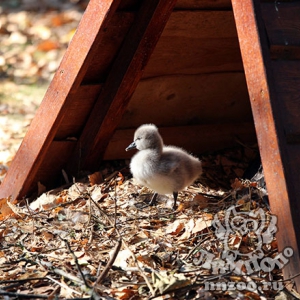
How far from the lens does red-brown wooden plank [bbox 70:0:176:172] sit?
4555mm

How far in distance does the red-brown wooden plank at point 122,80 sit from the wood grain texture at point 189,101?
47cm

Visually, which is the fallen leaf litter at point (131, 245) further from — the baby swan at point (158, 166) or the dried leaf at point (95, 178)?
the baby swan at point (158, 166)

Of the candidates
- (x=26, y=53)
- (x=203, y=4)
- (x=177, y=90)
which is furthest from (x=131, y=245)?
(x=26, y=53)

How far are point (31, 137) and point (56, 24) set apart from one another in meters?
6.08

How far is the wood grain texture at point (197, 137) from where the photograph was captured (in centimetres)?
550

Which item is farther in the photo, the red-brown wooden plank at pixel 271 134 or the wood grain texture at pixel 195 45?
the wood grain texture at pixel 195 45

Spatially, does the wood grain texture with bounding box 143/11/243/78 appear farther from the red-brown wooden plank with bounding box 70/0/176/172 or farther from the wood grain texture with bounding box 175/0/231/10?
the red-brown wooden plank with bounding box 70/0/176/172

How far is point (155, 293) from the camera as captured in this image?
10.2 ft

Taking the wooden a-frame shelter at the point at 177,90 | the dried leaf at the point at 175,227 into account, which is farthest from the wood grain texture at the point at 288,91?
the dried leaf at the point at 175,227

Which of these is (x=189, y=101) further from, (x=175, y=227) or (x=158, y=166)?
(x=175, y=227)

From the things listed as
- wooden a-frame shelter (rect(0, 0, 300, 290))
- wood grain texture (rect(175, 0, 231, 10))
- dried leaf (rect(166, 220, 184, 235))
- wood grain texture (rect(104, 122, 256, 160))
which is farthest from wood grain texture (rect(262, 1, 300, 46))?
wood grain texture (rect(104, 122, 256, 160))

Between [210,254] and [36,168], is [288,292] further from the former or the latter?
[36,168]

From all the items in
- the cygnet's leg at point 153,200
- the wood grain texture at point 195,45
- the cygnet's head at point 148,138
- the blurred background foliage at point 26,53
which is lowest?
the blurred background foliage at point 26,53

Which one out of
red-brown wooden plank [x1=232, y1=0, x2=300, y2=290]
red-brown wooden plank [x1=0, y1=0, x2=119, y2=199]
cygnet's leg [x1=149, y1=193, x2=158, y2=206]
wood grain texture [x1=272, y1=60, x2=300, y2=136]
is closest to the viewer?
red-brown wooden plank [x1=232, y1=0, x2=300, y2=290]
